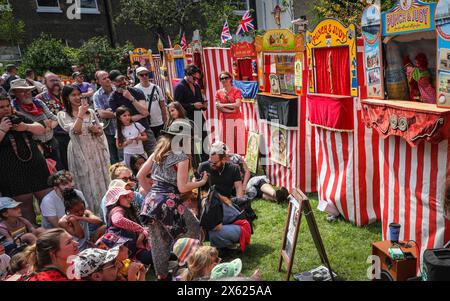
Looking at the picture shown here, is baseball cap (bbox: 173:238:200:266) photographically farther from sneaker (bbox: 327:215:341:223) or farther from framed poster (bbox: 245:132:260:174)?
framed poster (bbox: 245:132:260:174)

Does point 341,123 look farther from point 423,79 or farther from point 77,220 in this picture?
point 77,220

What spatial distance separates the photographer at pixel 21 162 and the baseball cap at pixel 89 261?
208 cm

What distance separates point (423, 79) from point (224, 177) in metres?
2.63

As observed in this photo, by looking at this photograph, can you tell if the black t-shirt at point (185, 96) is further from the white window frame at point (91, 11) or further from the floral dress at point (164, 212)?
the white window frame at point (91, 11)

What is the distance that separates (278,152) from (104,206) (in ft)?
10.1

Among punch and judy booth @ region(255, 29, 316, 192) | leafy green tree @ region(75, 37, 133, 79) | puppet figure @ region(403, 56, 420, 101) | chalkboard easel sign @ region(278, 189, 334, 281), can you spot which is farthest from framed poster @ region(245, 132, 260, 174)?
leafy green tree @ region(75, 37, 133, 79)

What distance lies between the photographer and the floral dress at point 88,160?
486 centimetres

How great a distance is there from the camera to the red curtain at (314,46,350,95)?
4.57m

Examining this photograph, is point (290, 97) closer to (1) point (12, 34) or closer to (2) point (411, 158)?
(2) point (411, 158)

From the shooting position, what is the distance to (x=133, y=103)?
240 inches

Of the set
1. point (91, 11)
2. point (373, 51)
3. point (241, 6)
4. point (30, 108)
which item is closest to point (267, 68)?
point (373, 51)

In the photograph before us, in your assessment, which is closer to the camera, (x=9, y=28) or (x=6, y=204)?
(x=6, y=204)

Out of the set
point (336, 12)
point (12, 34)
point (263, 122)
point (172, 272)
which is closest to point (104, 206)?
point (172, 272)
